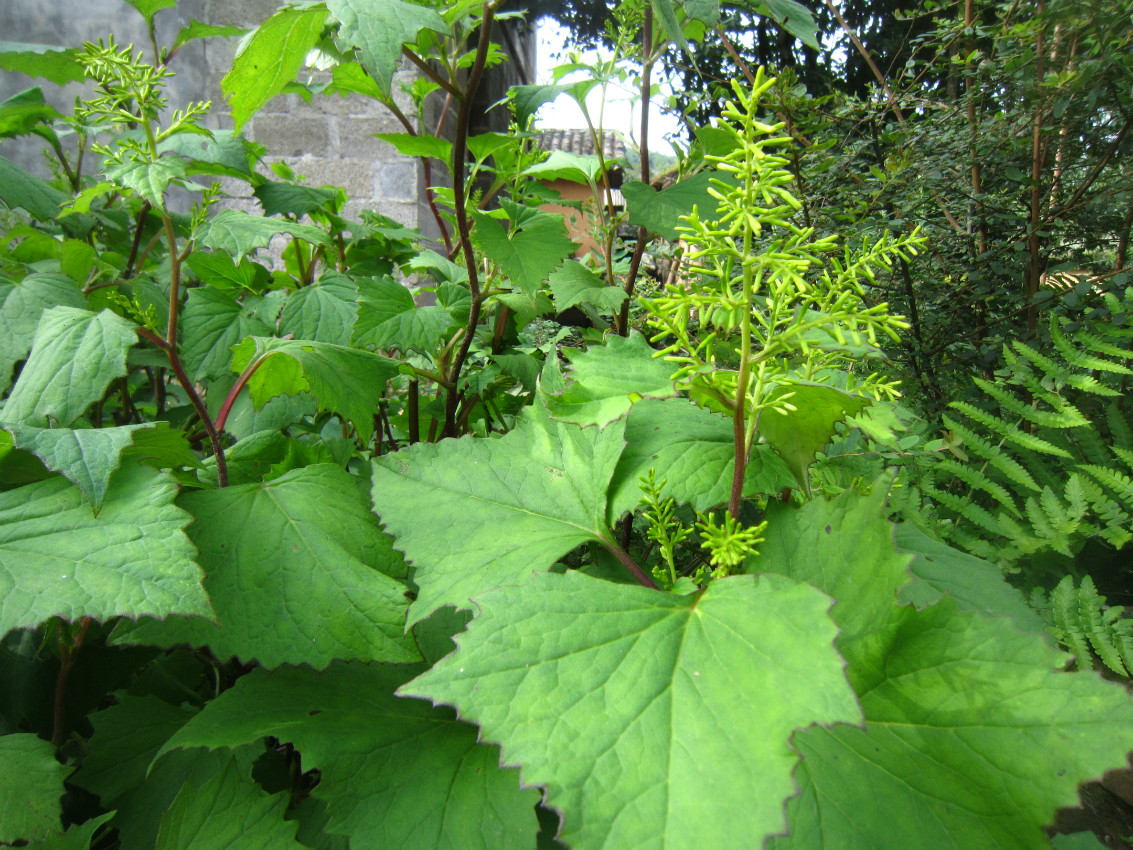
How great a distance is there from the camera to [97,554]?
641mm

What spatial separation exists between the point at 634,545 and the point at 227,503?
0.57 metres

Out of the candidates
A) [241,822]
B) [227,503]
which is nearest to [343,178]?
[227,503]

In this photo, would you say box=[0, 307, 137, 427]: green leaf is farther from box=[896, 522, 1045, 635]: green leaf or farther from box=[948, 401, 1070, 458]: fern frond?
box=[948, 401, 1070, 458]: fern frond

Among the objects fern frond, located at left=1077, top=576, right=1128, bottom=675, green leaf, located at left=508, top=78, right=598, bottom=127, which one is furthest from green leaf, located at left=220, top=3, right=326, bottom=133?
fern frond, located at left=1077, top=576, right=1128, bottom=675

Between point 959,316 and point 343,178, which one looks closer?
point 959,316

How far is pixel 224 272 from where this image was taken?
4.39 ft

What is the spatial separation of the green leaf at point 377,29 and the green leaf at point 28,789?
34.0 inches

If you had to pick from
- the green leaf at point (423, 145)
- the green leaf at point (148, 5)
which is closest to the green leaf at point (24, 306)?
the green leaf at point (148, 5)

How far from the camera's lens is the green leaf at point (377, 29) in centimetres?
72

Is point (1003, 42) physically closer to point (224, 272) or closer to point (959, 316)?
point (959, 316)

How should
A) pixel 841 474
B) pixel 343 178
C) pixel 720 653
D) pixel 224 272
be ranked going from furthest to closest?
Answer: pixel 343 178
pixel 224 272
pixel 841 474
pixel 720 653

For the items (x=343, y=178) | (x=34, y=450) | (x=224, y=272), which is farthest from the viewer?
(x=343, y=178)

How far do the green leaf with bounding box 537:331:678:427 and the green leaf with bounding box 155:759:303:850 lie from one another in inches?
20.2

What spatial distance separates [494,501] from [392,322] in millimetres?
438
